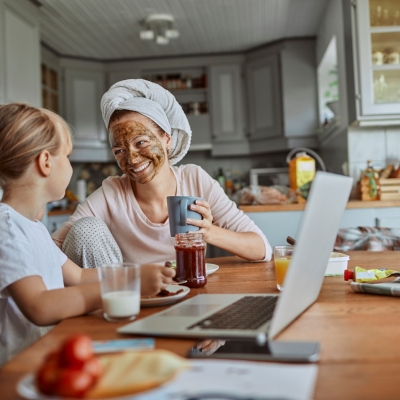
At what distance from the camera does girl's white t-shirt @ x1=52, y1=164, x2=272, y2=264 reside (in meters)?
1.86

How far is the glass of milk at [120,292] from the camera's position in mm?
876

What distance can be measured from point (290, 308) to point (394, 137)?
11.2 feet

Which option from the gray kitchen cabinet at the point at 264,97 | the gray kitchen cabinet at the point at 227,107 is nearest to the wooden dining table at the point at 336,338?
the gray kitchen cabinet at the point at 264,97

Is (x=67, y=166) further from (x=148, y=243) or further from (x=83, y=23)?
(x=83, y=23)

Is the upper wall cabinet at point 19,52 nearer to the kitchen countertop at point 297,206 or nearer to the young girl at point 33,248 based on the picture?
the kitchen countertop at point 297,206

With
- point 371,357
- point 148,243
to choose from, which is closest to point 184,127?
point 148,243

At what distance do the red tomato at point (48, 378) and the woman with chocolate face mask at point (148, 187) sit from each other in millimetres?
1137

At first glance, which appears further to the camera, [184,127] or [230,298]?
[184,127]

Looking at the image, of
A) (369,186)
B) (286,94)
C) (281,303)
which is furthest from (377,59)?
(281,303)

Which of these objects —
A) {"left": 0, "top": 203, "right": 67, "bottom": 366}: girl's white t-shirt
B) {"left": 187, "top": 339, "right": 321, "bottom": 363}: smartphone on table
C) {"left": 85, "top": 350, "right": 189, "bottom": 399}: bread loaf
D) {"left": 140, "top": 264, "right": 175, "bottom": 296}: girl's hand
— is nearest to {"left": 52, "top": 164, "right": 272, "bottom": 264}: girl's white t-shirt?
{"left": 0, "top": 203, "right": 67, "bottom": 366}: girl's white t-shirt

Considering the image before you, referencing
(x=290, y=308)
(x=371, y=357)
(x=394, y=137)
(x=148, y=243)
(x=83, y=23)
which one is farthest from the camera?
(x=83, y=23)

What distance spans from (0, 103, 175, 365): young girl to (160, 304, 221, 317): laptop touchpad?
7cm

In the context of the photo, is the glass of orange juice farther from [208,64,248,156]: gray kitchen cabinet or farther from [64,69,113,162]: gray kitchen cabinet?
[64,69,113,162]: gray kitchen cabinet

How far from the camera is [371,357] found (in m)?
0.65
